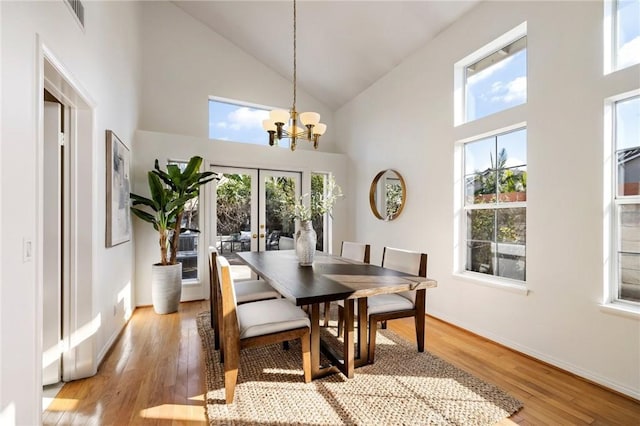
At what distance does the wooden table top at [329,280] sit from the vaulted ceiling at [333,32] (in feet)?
9.62

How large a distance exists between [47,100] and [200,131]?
2635 mm

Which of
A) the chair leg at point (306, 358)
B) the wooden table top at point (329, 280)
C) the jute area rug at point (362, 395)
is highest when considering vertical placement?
the wooden table top at point (329, 280)

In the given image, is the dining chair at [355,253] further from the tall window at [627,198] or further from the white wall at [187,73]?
the white wall at [187,73]

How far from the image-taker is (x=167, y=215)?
3.90 meters

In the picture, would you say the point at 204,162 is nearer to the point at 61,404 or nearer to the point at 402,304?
the point at 61,404

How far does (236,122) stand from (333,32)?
2137 millimetres

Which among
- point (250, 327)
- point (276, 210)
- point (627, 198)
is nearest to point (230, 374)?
point (250, 327)

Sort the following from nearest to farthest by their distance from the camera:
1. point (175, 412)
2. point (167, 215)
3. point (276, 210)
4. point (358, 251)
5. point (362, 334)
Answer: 1. point (175, 412)
2. point (362, 334)
3. point (358, 251)
4. point (167, 215)
5. point (276, 210)

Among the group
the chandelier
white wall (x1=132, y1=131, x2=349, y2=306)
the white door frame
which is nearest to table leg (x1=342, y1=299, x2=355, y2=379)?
the chandelier

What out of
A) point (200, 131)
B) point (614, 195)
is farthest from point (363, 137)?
point (614, 195)

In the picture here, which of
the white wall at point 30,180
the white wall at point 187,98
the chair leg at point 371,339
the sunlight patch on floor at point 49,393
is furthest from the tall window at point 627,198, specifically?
the sunlight patch on floor at point 49,393

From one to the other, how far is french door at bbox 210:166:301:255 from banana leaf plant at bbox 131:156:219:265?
0.61m

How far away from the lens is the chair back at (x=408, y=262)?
2.66 m

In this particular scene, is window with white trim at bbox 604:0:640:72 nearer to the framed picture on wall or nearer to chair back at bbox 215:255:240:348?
chair back at bbox 215:255:240:348
